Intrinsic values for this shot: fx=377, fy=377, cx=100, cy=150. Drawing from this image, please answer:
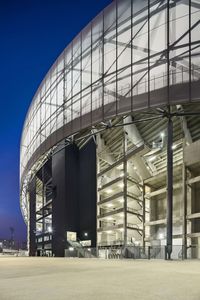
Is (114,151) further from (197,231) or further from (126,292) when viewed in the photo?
(126,292)

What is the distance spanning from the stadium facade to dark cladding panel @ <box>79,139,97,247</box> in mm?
140

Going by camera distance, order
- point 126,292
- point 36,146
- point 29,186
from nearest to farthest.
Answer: point 126,292 < point 36,146 < point 29,186

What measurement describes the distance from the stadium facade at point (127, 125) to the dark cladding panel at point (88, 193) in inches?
5.5

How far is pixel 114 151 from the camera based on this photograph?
5244 cm

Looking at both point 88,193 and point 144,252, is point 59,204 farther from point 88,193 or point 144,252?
point 144,252

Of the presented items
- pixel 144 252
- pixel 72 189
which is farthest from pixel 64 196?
pixel 144 252

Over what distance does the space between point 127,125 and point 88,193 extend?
13075 mm

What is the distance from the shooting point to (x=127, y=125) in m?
44.6

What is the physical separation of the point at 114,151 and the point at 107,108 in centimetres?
1243

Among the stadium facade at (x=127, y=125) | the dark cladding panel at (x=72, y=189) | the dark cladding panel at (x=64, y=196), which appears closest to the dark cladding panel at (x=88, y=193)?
the stadium facade at (x=127, y=125)

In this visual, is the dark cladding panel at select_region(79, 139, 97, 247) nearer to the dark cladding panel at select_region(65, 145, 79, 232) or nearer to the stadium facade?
the stadium facade

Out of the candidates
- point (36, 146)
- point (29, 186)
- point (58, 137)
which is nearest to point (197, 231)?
A: point (58, 137)

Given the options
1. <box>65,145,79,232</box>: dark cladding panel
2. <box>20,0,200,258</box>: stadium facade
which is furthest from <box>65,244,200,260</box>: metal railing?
<box>65,145,79,232</box>: dark cladding panel

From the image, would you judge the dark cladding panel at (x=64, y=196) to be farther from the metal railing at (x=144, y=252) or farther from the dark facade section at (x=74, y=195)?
the metal railing at (x=144, y=252)
